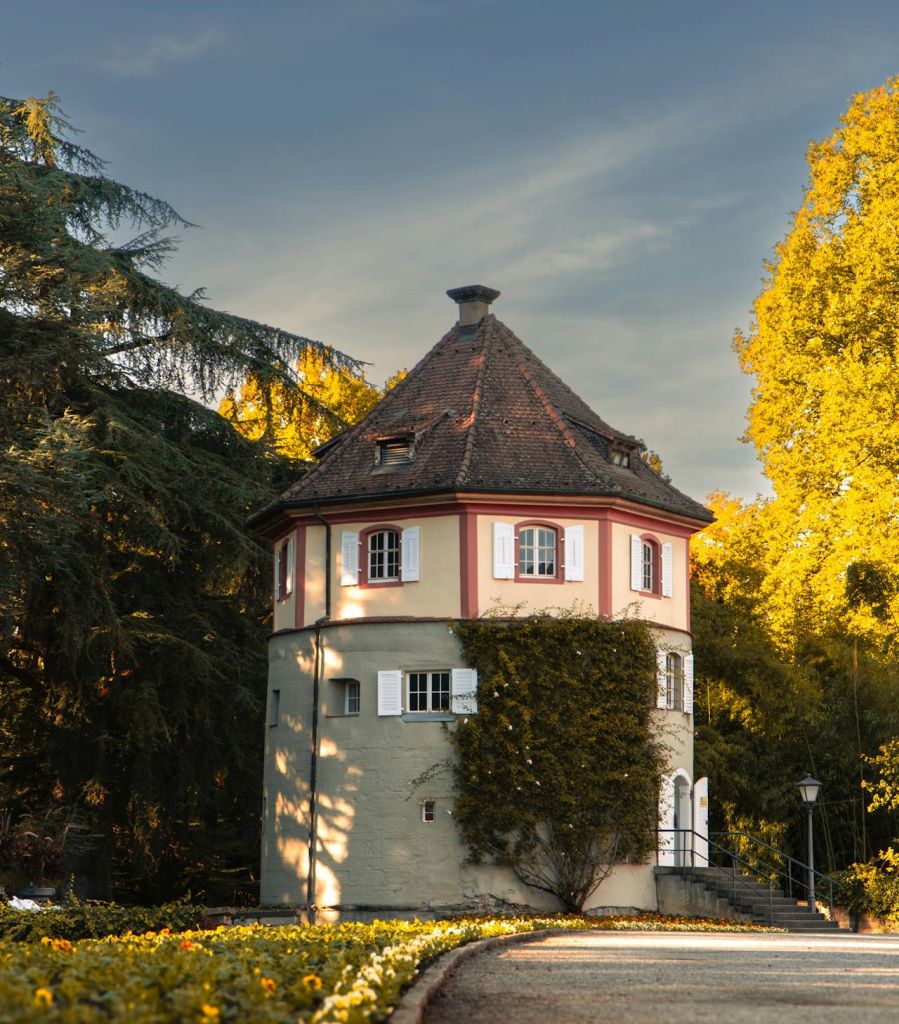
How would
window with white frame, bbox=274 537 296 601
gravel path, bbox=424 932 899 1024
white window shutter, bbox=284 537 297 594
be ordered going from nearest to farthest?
A: 1. gravel path, bbox=424 932 899 1024
2. white window shutter, bbox=284 537 297 594
3. window with white frame, bbox=274 537 296 601

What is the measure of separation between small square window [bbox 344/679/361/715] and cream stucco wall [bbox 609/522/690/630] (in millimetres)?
4739

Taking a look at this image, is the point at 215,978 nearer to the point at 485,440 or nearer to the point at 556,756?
the point at 556,756

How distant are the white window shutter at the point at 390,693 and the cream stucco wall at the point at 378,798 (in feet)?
0.48

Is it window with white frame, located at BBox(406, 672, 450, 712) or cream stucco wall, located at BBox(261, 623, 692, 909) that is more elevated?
window with white frame, located at BBox(406, 672, 450, 712)

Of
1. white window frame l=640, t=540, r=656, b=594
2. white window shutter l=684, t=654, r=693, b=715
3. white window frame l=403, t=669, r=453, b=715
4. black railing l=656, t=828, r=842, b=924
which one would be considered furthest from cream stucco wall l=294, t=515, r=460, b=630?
black railing l=656, t=828, r=842, b=924

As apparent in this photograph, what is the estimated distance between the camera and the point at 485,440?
29766mm

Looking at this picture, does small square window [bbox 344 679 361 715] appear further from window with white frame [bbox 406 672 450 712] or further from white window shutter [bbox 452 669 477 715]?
white window shutter [bbox 452 669 477 715]

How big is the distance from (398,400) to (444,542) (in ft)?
14.7

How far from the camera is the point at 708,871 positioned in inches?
1112

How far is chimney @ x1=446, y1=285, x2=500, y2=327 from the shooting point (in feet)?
110

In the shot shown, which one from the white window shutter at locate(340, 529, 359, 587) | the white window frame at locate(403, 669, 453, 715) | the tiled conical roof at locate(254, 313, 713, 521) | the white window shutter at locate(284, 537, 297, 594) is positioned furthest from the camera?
the white window shutter at locate(284, 537, 297, 594)

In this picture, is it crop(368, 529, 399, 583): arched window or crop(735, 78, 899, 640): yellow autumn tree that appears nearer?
crop(368, 529, 399, 583): arched window

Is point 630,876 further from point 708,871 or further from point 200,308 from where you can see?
point 200,308

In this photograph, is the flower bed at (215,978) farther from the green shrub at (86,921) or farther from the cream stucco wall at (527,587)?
the cream stucco wall at (527,587)
